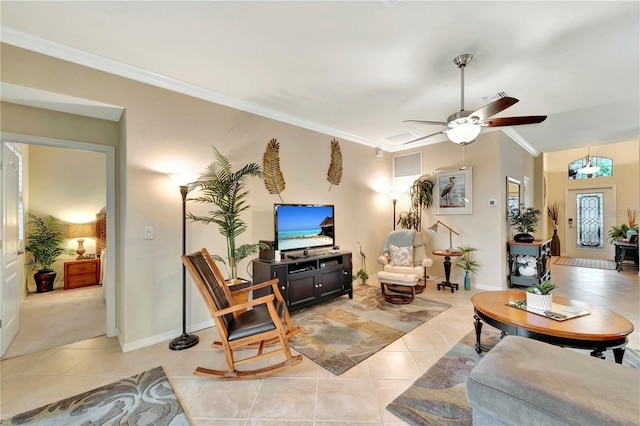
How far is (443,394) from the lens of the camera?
1.96m

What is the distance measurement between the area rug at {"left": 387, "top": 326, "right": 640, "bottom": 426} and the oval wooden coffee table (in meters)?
0.44

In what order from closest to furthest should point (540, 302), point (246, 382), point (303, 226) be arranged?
1. point (246, 382)
2. point (540, 302)
3. point (303, 226)

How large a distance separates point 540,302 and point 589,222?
27.1 ft

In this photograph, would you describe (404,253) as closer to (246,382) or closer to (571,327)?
(571,327)

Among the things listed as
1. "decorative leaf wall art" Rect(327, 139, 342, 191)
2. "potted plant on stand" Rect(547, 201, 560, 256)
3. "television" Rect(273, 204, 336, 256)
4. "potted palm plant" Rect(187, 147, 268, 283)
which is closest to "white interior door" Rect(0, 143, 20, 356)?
"potted palm plant" Rect(187, 147, 268, 283)

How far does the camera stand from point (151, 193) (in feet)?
9.36

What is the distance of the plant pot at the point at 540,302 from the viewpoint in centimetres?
228

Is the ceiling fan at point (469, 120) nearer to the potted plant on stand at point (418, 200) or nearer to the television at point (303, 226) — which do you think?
the television at point (303, 226)

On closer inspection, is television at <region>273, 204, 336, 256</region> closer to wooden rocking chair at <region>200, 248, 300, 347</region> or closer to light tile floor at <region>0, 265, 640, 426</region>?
wooden rocking chair at <region>200, 248, 300, 347</region>

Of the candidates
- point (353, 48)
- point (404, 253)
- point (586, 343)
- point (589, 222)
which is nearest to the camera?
point (586, 343)

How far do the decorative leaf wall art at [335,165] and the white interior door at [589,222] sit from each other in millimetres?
7942

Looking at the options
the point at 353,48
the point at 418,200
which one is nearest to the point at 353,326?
the point at 353,48

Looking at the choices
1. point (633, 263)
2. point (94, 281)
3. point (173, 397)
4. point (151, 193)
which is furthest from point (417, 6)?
point (633, 263)

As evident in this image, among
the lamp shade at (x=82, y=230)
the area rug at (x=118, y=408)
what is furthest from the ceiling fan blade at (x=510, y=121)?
the lamp shade at (x=82, y=230)
